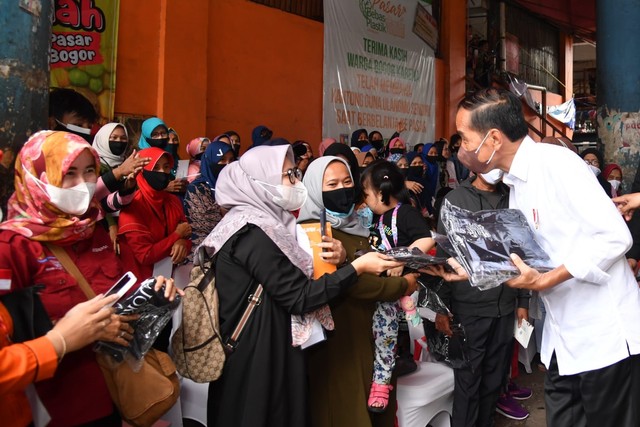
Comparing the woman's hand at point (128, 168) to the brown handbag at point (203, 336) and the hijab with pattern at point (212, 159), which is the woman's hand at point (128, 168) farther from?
the hijab with pattern at point (212, 159)

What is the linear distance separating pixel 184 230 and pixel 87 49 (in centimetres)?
319

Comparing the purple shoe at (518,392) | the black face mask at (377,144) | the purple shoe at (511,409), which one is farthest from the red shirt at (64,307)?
the black face mask at (377,144)

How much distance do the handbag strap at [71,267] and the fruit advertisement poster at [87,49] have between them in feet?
13.7

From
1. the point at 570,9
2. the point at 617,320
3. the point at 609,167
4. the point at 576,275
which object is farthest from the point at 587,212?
the point at 570,9

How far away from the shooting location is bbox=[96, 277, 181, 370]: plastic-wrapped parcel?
200 centimetres

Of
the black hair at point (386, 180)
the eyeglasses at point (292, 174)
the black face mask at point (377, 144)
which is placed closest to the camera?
the eyeglasses at point (292, 174)

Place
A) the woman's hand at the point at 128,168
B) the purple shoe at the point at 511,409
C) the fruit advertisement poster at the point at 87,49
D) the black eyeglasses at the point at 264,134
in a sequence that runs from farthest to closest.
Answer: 1. the black eyeglasses at the point at 264,134
2. the fruit advertisement poster at the point at 87,49
3. the purple shoe at the point at 511,409
4. the woman's hand at the point at 128,168

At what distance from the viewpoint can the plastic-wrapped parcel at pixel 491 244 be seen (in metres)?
2.09

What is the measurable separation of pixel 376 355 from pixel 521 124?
1.28 meters

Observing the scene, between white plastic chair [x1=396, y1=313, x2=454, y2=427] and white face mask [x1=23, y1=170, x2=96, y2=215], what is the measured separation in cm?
193

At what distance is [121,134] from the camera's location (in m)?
4.04

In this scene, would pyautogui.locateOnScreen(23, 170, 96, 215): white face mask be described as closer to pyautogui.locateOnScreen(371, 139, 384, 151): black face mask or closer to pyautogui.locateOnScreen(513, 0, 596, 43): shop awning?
pyautogui.locateOnScreen(371, 139, 384, 151): black face mask

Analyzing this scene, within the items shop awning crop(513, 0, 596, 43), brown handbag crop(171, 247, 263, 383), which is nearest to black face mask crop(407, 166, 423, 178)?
brown handbag crop(171, 247, 263, 383)

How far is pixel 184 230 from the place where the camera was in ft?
12.2
